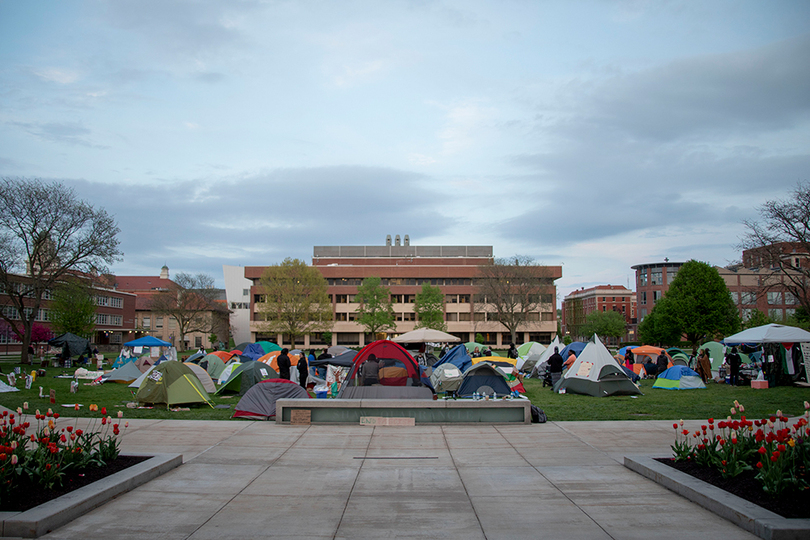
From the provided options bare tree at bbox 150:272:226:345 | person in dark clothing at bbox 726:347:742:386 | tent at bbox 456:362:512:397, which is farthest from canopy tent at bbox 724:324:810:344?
bare tree at bbox 150:272:226:345

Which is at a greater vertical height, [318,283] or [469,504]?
[318,283]

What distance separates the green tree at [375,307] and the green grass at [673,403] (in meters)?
42.1

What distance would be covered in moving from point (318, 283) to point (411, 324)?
19.5m

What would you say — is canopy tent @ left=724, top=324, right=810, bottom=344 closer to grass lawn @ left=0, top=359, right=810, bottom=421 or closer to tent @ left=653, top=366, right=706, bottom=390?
grass lawn @ left=0, top=359, right=810, bottom=421

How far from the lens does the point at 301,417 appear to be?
12109 millimetres

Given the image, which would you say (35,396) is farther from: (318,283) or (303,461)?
(318,283)

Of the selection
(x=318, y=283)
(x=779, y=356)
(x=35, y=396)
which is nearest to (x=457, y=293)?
(x=318, y=283)

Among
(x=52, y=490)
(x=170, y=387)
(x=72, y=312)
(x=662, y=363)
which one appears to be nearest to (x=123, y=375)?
(x=170, y=387)

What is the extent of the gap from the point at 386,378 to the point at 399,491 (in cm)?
872

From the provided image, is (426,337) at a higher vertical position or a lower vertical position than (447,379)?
higher

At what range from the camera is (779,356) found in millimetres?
21031

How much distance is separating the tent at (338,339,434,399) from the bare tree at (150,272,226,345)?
174 ft

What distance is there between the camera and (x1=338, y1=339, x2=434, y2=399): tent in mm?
13391

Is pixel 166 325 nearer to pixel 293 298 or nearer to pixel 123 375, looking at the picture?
pixel 293 298
